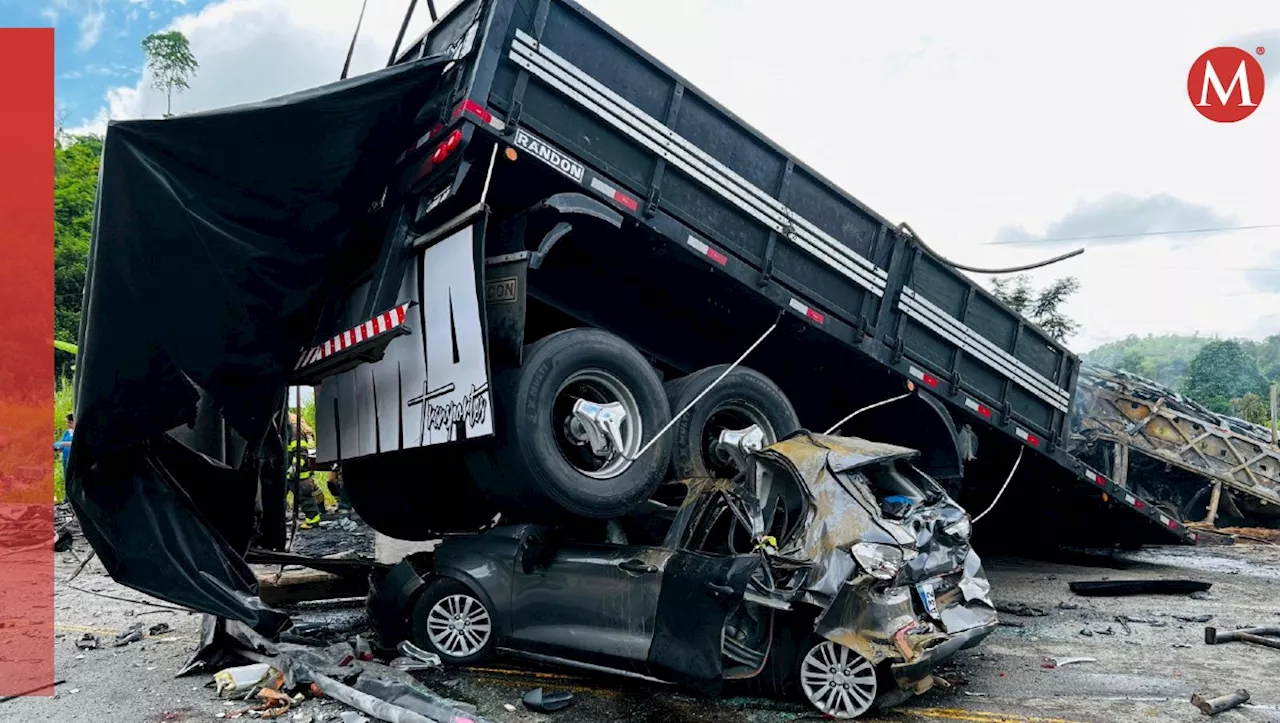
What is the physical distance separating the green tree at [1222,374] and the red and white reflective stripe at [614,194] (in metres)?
30.5

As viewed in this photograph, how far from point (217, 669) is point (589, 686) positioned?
86.5 inches

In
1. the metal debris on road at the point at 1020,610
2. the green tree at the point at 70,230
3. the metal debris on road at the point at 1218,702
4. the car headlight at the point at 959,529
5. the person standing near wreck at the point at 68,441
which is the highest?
the green tree at the point at 70,230

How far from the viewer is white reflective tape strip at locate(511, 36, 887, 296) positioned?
4961 millimetres

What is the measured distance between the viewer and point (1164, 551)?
34.2ft

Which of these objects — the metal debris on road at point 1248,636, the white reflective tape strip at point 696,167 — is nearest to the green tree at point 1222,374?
the metal debris on road at point 1248,636

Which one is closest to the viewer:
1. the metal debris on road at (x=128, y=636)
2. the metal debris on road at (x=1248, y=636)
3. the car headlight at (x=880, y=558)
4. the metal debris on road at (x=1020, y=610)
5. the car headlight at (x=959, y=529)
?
the car headlight at (x=880, y=558)

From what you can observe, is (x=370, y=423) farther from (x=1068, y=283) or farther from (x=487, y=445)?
(x=1068, y=283)

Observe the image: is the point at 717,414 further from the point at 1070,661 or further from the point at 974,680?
the point at 1070,661

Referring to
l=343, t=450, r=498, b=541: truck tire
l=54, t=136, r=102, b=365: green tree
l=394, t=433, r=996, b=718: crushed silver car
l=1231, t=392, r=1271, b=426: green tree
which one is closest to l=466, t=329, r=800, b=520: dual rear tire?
l=394, t=433, r=996, b=718: crushed silver car

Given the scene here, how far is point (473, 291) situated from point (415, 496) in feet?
8.50

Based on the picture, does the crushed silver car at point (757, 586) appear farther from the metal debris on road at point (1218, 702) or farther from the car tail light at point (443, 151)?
the car tail light at point (443, 151)

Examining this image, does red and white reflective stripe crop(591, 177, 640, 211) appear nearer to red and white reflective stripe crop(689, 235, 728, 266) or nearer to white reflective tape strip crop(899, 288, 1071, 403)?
red and white reflective stripe crop(689, 235, 728, 266)

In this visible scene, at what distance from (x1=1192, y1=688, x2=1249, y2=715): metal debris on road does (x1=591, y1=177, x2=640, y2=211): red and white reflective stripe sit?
394 centimetres

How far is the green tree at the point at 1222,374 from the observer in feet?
101
